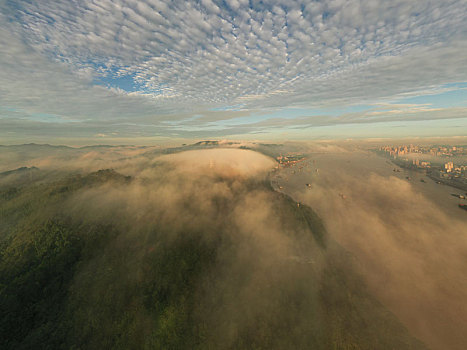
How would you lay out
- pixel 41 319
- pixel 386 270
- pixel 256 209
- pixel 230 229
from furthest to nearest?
pixel 256 209 < pixel 230 229 < pixel 386 270 < pixel 41 319

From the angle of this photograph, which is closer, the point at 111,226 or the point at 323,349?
the point at 323,349

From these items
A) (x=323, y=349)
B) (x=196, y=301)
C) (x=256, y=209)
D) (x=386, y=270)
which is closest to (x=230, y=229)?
(x=256, y=209)

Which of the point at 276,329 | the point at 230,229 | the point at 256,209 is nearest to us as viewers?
the point at 276,329

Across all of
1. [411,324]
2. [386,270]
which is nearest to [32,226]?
[411,324]

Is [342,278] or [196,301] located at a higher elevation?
[342,278]

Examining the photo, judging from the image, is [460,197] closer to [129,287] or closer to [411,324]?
[411,324]

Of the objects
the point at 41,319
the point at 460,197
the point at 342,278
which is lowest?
the point at 41,319
